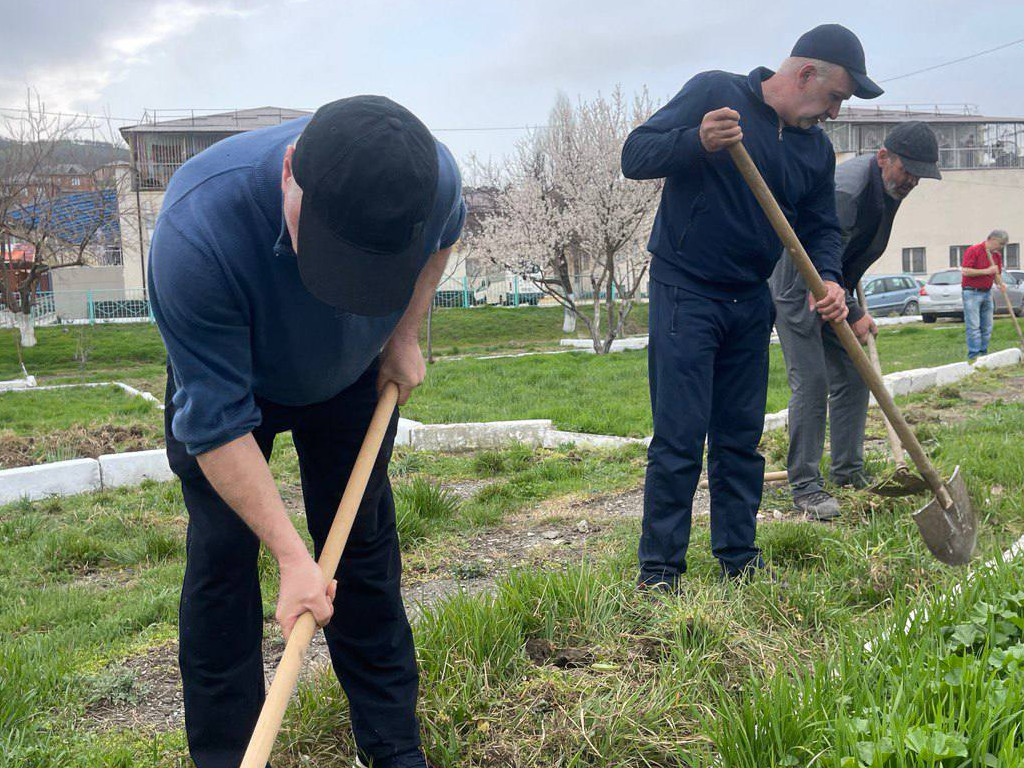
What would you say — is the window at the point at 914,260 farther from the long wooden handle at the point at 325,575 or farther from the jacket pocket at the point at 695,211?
the long wooden handle at the point at 325,575

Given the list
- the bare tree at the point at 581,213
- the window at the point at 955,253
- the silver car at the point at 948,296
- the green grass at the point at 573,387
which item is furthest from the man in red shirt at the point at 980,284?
the window at the point at 955,253

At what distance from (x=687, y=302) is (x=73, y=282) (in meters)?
40.3

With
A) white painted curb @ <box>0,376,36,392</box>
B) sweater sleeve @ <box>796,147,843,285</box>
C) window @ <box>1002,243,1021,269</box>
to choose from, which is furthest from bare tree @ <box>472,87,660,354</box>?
window @ <box>1002,243,1021,269</box>

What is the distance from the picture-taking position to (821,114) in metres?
3.40

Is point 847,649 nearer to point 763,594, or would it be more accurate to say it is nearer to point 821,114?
point 763,594

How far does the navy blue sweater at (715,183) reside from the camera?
330 centimetres

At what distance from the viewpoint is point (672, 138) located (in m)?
3.24

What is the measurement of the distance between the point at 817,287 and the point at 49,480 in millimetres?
5081

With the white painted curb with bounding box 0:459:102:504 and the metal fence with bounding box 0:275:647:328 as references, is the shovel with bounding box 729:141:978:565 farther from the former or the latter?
the metal fence with bounding box 0:275:647:328

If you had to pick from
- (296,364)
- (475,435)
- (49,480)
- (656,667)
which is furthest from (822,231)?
(49,480)

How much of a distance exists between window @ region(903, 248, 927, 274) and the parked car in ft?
43.5

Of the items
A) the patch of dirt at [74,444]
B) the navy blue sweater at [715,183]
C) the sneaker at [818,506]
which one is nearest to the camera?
the navy blue sweater at [715,183]

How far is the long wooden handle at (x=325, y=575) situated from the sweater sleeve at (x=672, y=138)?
1438mm

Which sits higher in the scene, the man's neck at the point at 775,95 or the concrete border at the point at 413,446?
the man's neck at the point at 775,95
